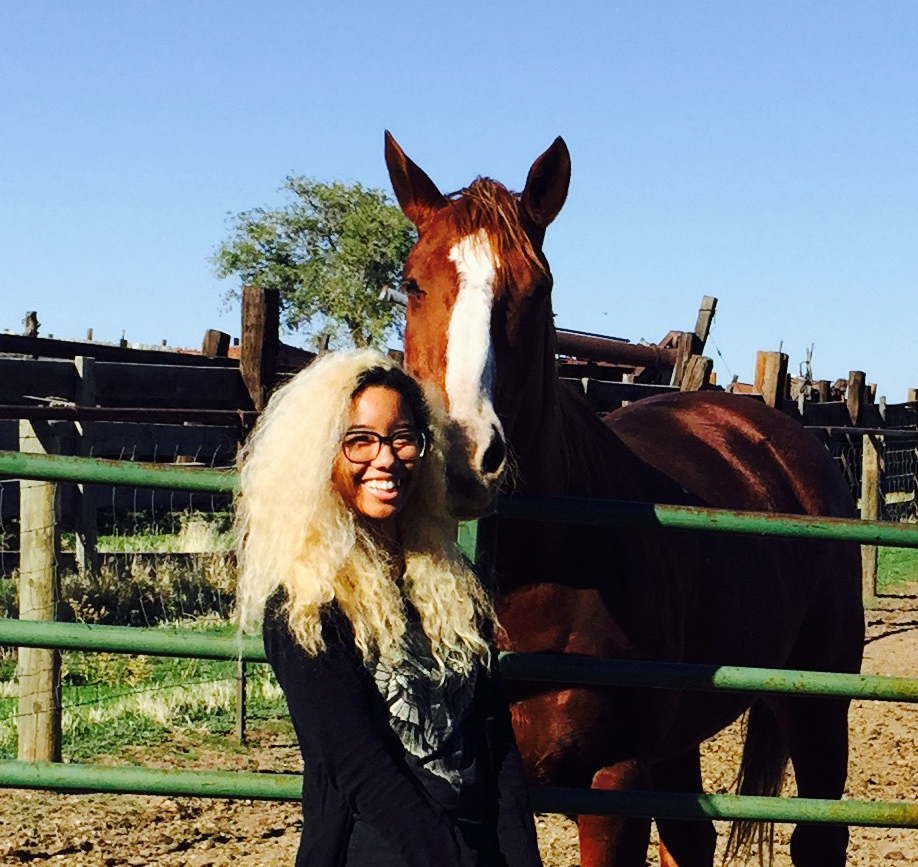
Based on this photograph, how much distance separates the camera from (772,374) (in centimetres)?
1073

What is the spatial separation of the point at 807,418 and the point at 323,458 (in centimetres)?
1223

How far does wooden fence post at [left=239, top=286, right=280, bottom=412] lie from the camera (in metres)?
6.19

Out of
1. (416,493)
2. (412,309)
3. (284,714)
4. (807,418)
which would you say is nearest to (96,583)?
(284,714)

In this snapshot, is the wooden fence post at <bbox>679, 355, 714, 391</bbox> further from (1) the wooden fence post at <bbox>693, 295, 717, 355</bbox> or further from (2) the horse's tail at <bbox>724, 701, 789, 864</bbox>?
(2) the horse's tail at <bbox>724, 701, 789, 864</bbox>

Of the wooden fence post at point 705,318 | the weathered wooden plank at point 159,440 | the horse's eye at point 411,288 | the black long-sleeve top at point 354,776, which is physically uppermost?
the wooden fence post at point 705,318

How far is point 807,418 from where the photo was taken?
44.8 ft

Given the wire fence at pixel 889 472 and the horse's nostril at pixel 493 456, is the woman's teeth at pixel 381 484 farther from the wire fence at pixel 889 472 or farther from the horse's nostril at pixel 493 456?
the wire fence at pixel 889 472

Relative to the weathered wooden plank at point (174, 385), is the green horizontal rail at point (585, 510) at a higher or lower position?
lower

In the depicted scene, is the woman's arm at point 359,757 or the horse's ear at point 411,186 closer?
the woman's arm at point 359,757

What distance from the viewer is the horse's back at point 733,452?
4.18m

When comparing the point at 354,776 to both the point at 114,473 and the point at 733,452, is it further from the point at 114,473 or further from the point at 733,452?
the point at 733,452

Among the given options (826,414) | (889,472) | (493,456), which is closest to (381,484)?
(493,456)

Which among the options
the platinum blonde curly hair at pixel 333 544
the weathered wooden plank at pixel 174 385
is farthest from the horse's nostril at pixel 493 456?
the weathered wooden plank at pixel 174 385

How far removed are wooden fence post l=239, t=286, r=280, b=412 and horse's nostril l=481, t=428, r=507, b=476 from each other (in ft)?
12.1
